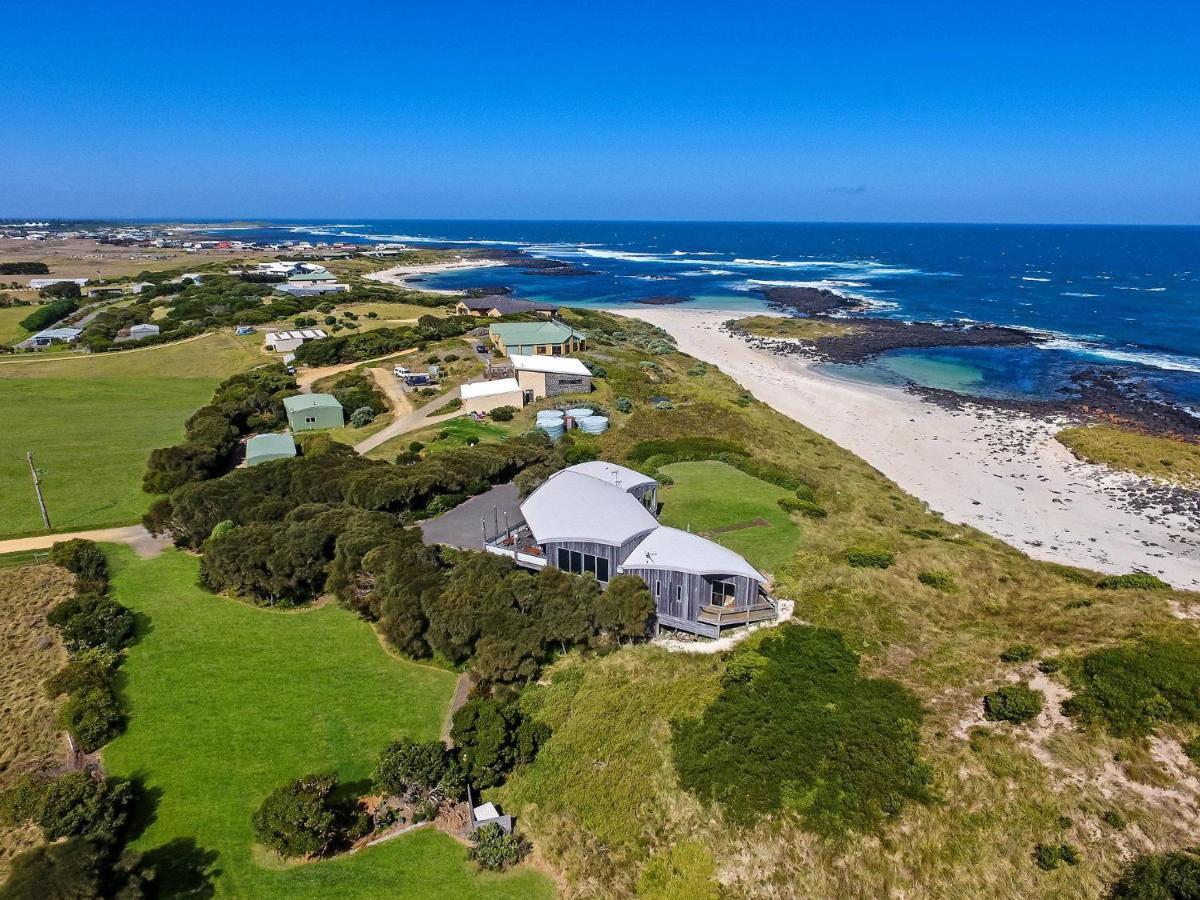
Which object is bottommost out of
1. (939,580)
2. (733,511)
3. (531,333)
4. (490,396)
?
(939,580)

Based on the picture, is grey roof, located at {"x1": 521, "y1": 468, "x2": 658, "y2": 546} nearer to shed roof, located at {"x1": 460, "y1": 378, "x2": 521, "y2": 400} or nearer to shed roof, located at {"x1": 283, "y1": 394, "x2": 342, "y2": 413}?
shed roof, located at {"x1": 460, "y1": 378, "x2": 521, "y2": 400}

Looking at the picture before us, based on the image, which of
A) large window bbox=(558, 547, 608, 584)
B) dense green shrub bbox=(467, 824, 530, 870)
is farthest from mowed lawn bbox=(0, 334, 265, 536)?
dense green shrub bbox=(467, 824, 530, 870)

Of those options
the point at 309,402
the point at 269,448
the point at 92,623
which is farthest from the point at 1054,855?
the point at 309,402

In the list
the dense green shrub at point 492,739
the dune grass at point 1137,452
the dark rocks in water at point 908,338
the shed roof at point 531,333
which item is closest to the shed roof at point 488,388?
the shed roof at point 531,333

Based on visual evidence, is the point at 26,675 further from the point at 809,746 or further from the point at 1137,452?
the point at 1137,452

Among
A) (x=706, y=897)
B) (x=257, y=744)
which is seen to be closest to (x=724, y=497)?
(x=706, y=897)

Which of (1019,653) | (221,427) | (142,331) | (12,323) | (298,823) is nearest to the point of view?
(298,823)
